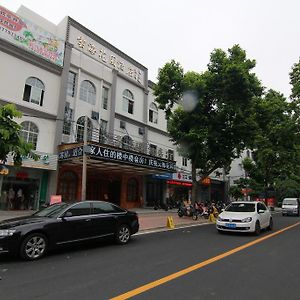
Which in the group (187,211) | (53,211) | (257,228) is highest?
(187,211)

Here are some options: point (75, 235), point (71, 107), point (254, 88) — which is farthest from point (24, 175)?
point (254, 88)

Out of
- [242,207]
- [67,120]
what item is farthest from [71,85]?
[242,207]

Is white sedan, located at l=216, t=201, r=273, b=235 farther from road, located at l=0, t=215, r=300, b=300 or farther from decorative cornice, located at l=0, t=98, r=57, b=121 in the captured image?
Answer: decorative cornice, located at l=0, t=98, r=57, b=121

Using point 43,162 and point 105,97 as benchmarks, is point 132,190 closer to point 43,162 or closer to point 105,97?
point 105,97

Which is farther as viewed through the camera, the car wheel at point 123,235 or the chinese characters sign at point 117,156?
the chinese characters sign at point 117,156

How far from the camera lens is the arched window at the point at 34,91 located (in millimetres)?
20781

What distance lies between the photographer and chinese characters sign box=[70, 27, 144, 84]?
2423 centimetres

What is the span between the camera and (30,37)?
20.9m

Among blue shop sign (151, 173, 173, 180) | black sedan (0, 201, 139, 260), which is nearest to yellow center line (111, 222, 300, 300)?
black sedan (0, 201, 139, 260)

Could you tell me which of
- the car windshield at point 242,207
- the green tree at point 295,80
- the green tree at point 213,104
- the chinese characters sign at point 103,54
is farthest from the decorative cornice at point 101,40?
the car windshield at point 242,207

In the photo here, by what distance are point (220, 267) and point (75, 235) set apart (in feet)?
13.0

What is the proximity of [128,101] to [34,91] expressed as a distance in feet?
31.4

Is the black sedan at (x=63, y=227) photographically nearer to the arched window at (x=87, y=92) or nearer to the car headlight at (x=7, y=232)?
the car headlight at (x=7, y=232)

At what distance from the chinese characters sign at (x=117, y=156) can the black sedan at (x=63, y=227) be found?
7104 mm
